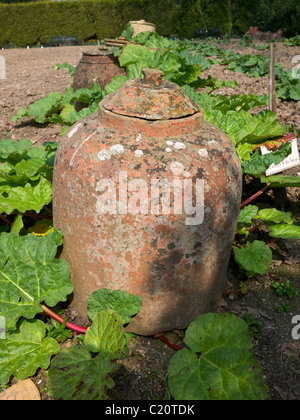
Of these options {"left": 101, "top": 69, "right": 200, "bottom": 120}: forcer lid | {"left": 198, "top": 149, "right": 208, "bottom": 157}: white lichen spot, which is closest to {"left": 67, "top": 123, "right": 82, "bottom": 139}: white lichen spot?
{"left": 101, "top": 69, "right": 200, "bottom": 120}: forcer lid

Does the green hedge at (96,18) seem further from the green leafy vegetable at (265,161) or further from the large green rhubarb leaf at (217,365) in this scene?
the large green rhubarb leaf at (217,365)

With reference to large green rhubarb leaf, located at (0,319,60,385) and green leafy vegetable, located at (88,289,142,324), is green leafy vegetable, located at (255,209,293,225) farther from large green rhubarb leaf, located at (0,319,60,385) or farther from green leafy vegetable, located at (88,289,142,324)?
large green rhubarb leaf, located at (0,319,60,385)

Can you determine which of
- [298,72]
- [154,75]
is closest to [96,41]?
[298,72]

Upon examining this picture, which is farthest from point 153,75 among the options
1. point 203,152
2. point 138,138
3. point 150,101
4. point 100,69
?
point 100,69

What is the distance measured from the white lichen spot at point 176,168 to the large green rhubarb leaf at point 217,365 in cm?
68

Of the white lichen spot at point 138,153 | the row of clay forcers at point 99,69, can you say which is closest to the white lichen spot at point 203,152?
the white lichen spot at point 138,153

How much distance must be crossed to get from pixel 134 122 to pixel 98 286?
0.83m

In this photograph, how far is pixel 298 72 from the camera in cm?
633

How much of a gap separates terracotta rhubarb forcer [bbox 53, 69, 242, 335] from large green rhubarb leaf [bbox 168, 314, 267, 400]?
24 centimetres

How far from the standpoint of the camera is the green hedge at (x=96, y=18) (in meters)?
16.2

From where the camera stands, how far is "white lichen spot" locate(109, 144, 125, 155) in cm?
162

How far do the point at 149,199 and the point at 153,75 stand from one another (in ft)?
2.18

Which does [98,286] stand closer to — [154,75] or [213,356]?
[213,356]

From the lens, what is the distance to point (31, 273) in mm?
1897
